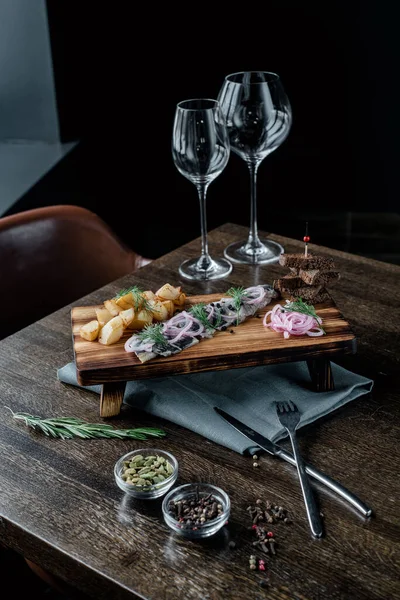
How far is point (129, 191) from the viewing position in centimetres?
359

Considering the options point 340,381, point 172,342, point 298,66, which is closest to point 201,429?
point 172,342

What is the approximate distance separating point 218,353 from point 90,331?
217 millimetres

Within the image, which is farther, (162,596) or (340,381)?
(340,381)

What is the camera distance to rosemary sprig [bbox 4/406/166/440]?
119 centimetres

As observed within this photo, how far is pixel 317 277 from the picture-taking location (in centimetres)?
137

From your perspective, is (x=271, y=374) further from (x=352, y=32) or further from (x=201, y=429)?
(x=352, y=32)

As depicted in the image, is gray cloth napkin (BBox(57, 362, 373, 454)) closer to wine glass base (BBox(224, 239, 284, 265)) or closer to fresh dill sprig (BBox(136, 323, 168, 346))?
fresh dill sprig (BBox(136, 323, 168, 346))

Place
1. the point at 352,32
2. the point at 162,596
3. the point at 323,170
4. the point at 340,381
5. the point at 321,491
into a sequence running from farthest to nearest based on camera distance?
the point at 323,170
the point at 352,32
the point at 340,381
the point at 321,491
the point at 162,596

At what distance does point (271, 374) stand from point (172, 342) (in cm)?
20

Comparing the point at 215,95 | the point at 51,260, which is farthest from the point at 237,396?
the point at 215,95

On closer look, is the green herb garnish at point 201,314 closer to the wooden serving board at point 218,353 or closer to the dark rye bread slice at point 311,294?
the wooden serving board at point 218,353

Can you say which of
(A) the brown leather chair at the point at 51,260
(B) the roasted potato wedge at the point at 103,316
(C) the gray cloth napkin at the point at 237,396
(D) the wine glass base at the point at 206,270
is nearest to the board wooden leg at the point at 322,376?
(C) the gray cloth napkin at the point at 237,396

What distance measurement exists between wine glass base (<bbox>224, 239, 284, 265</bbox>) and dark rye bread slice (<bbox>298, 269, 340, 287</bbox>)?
1.39ft

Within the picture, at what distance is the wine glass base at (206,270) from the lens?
174 centimetres
